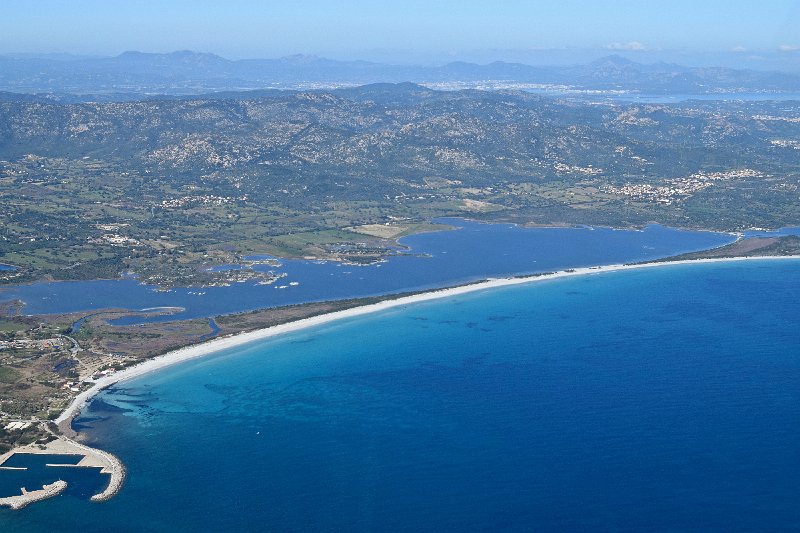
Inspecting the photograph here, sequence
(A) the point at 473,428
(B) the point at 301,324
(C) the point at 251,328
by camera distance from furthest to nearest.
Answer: (B) the point at 301,324 < (C) the point at 251,328 < (A) the point at 473,428

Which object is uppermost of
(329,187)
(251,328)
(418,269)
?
(329,187)

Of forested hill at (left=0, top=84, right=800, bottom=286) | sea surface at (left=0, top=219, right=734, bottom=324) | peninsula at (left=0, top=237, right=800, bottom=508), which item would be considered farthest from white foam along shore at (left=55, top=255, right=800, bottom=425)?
forested hill at (left=0, top=84, right=800, bottom=286)

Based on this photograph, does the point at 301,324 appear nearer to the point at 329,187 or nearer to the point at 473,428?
the point at 473,428

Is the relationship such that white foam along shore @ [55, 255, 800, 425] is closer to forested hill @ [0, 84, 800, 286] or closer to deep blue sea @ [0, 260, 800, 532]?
deep blue sea @ [0, 260, 800, 532]

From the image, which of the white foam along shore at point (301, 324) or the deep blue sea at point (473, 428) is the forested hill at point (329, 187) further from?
the deep blue sea at point (473, 428)

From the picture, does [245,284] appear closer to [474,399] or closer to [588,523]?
[474,399]

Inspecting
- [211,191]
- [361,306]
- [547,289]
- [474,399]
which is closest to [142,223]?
[211,191]

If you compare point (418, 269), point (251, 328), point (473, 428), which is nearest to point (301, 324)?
point (251, 328)
